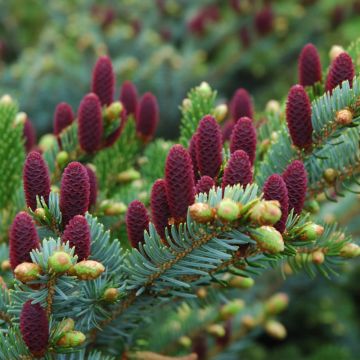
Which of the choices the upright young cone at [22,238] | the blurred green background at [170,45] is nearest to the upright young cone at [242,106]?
the upright young cone at [22,238]

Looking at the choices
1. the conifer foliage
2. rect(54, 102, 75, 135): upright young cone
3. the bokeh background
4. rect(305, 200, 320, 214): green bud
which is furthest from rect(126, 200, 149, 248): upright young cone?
the bokeh background

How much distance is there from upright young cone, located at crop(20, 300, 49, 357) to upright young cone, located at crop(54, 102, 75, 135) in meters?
0.51

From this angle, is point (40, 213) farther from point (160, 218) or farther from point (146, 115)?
point (146, 115)

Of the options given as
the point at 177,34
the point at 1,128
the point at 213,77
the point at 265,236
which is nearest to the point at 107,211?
the point at 1,128

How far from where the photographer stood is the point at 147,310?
87 cm

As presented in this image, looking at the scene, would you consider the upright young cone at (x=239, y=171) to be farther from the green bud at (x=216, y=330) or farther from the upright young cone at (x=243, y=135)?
the green bud at (x=216, y=330)

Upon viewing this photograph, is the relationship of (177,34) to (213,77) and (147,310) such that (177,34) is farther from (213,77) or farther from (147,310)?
(147,310)

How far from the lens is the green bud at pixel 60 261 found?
622 mm

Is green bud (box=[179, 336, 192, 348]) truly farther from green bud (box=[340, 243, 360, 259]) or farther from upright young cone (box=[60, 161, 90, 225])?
upright young cone (box=[60, 161, 90, 225])

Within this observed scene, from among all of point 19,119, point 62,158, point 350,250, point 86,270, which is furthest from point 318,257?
point 19,119

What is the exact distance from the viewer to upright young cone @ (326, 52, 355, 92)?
848 mm

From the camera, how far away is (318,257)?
0.88m

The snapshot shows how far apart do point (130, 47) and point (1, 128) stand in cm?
167

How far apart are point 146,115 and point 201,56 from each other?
60.4 inches
